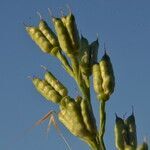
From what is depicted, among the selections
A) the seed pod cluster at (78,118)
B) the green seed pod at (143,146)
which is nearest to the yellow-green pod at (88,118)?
the seed pod cluster at (78,118)

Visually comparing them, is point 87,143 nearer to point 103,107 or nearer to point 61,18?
point 103,107

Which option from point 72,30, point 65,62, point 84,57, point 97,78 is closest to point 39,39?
point 65,62

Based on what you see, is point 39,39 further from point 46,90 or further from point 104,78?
point 104,78

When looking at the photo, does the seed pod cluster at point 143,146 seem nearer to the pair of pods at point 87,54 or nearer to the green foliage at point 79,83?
the green foliage at point 79,83

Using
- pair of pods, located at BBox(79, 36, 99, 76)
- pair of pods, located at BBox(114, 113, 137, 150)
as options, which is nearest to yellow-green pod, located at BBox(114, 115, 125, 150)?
pair of pods, located at BBox(114, 113, 137, 150)

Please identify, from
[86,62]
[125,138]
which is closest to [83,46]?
[86,62]

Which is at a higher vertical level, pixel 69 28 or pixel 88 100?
pixel 69 28

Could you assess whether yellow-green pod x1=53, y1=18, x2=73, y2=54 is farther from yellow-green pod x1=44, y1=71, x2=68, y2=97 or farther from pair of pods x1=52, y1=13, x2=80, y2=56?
yellow-green pod x1=44, y1=71, x2=68, y2=97
